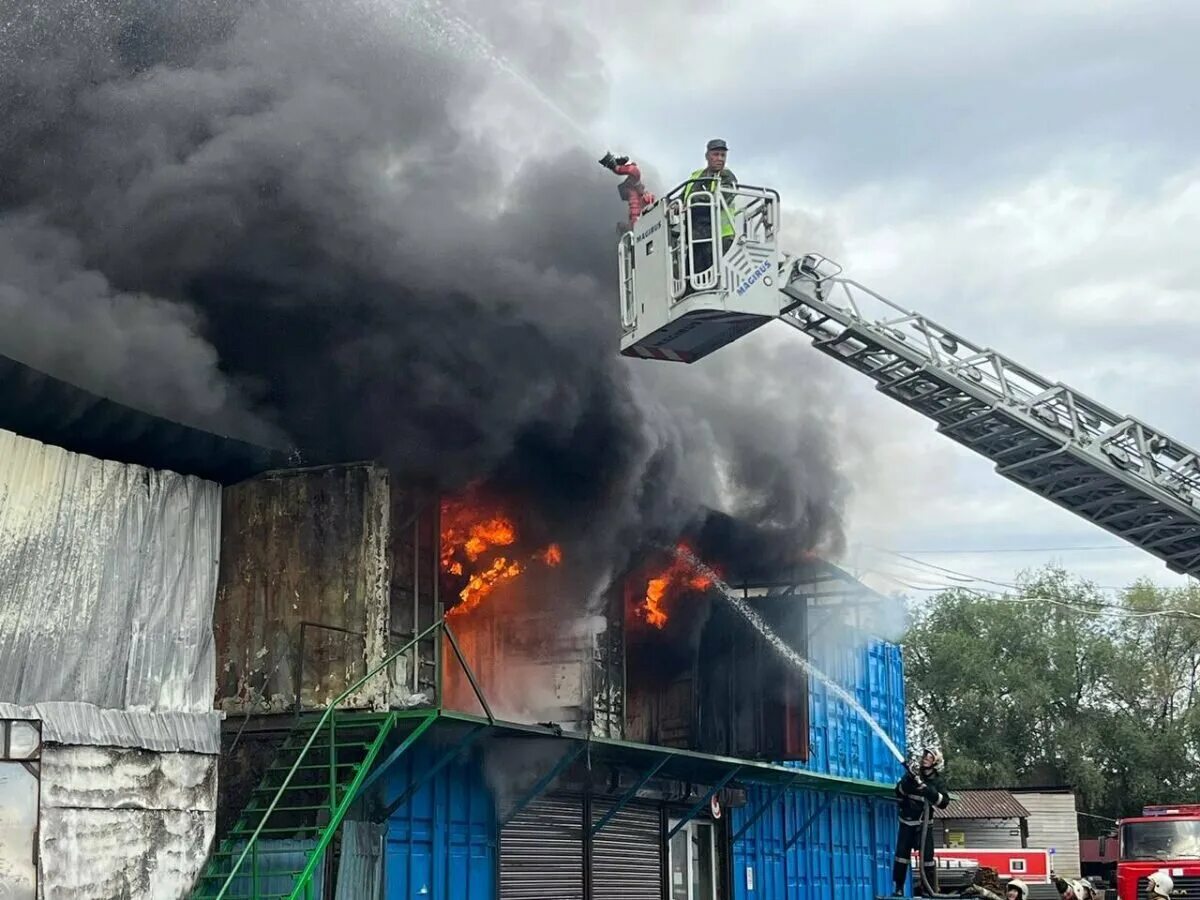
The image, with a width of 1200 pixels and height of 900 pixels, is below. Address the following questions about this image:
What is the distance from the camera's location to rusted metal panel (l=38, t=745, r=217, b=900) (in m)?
11.9

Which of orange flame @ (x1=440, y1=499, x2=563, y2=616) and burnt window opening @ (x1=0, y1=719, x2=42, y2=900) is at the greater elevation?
orange flame @ (x1=440, y1=499, x2=563, y2=616)

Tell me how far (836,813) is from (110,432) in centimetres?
1665

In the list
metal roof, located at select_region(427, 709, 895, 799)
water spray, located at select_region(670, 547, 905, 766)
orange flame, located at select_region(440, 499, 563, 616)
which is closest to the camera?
metal roof, located at select_region(427, 709, 895, 799)

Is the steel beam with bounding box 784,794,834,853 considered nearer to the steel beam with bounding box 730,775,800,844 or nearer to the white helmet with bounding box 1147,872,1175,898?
the steel beam with bounding box 730,775,800,844

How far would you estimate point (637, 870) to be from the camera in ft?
63.9

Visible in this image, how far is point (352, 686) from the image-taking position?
569 inches

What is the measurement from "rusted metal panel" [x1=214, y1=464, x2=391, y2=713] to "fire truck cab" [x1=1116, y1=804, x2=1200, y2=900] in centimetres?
1088

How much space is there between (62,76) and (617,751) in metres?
9.56

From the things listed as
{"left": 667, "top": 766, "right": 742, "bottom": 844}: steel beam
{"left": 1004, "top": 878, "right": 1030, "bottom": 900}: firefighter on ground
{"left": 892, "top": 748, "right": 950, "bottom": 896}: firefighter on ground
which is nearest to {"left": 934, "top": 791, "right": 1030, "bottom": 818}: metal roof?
{"left": 667, "top": 766, "right": 742, "bottom": 844}: steel beam

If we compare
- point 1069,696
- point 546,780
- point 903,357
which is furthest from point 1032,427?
point 1069,696

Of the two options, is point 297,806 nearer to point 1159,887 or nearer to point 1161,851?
point 1159,887

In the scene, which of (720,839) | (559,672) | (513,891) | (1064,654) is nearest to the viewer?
(513,891)

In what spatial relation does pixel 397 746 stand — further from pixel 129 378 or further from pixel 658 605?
pixel 658 605

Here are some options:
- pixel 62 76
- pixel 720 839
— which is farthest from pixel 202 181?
pixel 720 839
